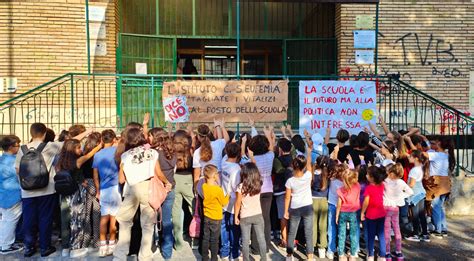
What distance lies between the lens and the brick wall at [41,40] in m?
9.44

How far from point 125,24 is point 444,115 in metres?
8.24

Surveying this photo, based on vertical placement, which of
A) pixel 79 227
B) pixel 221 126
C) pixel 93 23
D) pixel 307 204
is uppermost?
pixel 93 23

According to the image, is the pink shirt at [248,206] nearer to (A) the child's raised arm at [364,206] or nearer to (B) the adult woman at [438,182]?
(A) the child's raised arm at [364,206]

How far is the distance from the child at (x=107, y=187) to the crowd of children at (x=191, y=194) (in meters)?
0.01

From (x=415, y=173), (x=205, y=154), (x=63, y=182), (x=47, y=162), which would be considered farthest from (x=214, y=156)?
(x=415, y=173)

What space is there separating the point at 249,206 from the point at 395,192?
200 cm

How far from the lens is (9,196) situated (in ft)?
18.3

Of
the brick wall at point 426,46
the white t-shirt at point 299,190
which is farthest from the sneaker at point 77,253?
the brick wall at point 426,46

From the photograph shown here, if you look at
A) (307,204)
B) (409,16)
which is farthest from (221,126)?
(409,16)

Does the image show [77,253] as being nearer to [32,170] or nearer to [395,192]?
[32,170]

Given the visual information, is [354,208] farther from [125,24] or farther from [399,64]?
[125,24]

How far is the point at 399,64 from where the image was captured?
10.5 metres

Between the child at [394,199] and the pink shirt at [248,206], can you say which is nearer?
the pink shirt at [248,206]

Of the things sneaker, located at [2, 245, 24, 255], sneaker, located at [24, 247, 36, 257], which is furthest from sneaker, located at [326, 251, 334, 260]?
sneaker, located at [2, 245, 24, 255]
